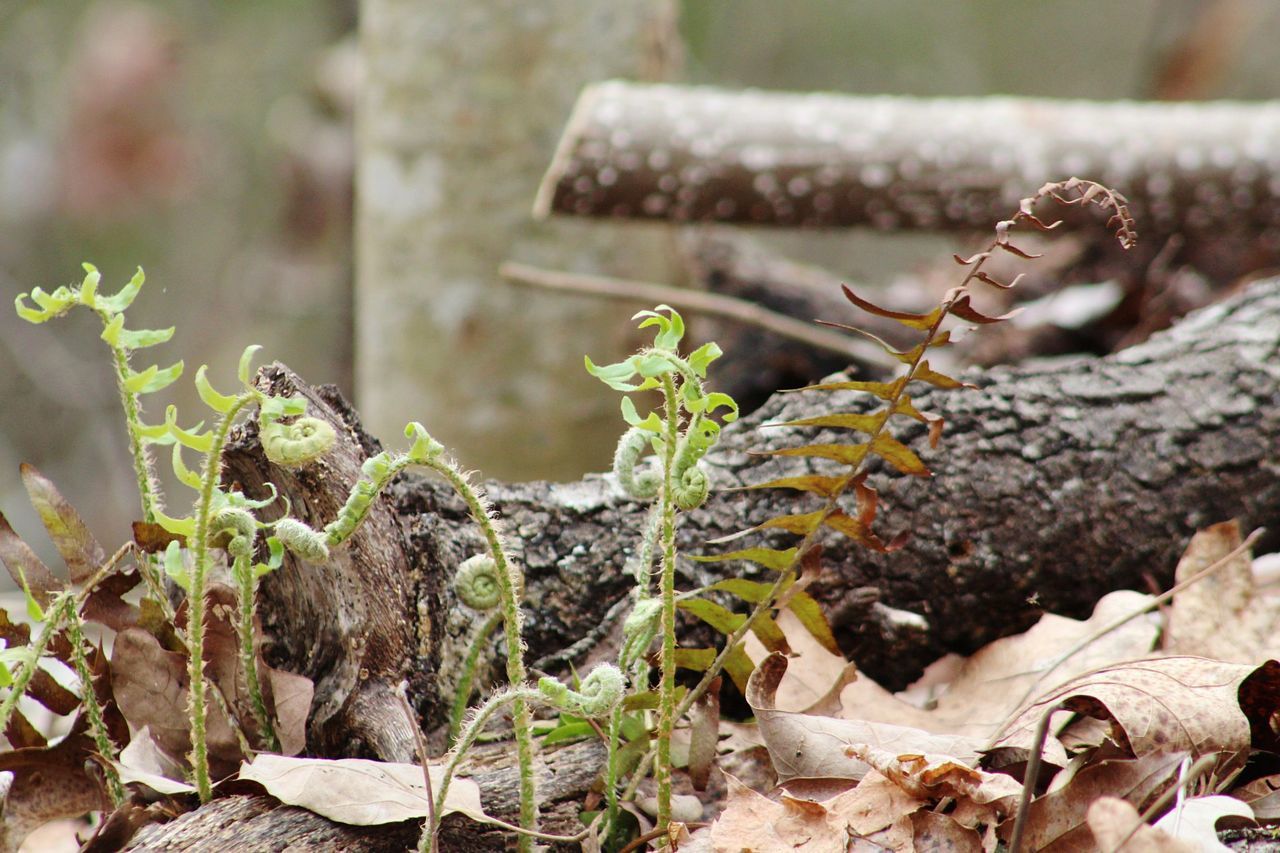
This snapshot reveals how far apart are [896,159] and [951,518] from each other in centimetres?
144

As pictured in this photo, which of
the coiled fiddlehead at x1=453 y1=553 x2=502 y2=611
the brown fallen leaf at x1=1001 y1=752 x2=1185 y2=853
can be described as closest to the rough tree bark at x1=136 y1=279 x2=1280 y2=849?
the coiled fiddlehead at x1=453 y1=553 x2=502 y2=611

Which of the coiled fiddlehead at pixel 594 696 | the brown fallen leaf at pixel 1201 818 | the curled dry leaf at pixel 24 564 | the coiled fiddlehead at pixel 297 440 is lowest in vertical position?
the brown fallen leaf at pixel 1201 818

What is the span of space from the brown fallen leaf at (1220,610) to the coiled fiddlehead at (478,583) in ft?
2.14

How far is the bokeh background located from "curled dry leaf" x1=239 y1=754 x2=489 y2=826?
4.68 m

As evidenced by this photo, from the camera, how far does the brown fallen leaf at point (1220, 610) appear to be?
1.04m

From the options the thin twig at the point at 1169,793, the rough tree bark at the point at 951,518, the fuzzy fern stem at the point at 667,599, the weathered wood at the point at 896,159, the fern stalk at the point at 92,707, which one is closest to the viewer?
the thin twig at the point at 1169,793

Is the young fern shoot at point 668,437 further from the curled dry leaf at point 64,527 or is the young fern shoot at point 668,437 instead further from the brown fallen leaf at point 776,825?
the curled dry leaf at point 64,527

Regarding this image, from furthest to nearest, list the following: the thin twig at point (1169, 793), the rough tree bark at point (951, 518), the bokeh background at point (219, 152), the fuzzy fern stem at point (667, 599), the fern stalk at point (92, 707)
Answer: the bokeh background at point (219, 152) → the rough tree bark at point (951, 518) → the fern stalk at point (92, 707) → the fuzzy fern stem at point (667, 599) → the thin twig at point (1169, 793)

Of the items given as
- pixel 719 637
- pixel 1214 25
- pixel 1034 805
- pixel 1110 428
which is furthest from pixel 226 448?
pixel 1214 25

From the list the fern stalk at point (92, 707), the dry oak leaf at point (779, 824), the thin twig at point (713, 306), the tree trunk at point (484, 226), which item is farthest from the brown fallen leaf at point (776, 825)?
the tree trunk at point (484, 226)

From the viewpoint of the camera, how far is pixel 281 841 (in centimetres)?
75

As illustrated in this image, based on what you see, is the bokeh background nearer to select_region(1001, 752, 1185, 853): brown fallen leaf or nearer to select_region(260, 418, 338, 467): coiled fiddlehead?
select_region(260, 418, 338, 467): coiled fiddlehead

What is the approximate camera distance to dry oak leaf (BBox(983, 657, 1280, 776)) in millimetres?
815

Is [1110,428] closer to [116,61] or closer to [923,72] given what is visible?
[116,61]
